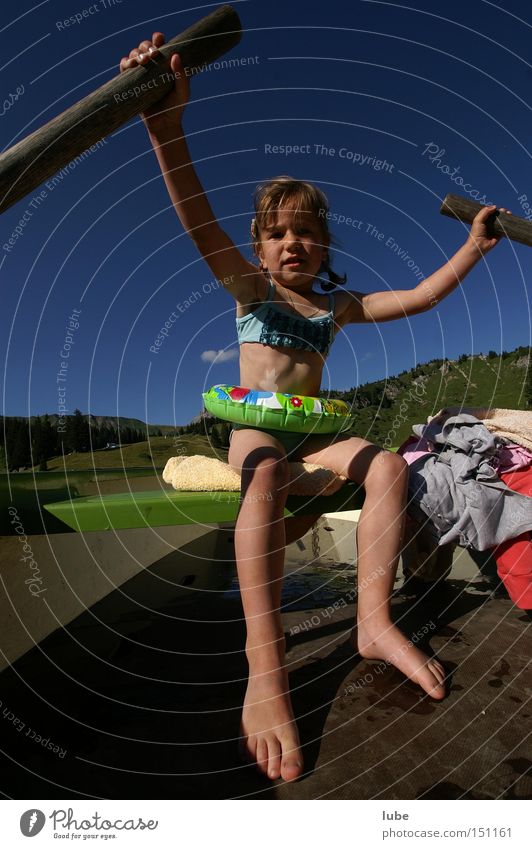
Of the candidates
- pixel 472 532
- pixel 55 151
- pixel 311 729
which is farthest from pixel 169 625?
pixel 55 151

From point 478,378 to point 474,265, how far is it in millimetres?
4320

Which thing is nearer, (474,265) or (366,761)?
(366,761)

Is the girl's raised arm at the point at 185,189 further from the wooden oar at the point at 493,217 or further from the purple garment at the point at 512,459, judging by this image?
the purple garment at the point at 512,459

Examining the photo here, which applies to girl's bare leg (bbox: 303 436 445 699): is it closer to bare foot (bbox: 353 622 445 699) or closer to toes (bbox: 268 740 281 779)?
bare foot (bbox: 353 622 445 699)

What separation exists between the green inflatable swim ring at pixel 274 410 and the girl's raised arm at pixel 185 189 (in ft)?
1.05

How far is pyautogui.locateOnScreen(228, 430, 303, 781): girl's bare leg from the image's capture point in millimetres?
822

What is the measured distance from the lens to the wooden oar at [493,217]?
1.17 meters

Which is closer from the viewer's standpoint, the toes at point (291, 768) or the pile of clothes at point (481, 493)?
the toes at point (291, 768)

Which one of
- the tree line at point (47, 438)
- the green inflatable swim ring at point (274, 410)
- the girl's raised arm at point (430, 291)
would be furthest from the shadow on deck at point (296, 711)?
the girl's raised arm at point (430, 291)

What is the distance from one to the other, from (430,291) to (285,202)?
0.53 meters
